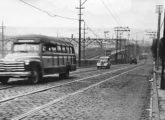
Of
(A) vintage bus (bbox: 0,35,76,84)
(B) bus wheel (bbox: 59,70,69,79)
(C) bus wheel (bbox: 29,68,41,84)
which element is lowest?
(B) bus wheel (bbox: 59,70,69,79)

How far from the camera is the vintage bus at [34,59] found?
630 inches

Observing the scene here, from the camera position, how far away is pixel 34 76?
16.9m

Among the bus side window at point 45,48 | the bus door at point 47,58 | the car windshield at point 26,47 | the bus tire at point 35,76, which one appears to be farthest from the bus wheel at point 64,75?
the car windshield at point 26,47

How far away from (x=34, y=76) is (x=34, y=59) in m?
0.93

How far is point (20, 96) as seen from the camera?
38.1 feet

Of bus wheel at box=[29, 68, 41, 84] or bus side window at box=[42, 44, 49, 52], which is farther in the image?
bus side window at box=[42, 44, 49, 52]

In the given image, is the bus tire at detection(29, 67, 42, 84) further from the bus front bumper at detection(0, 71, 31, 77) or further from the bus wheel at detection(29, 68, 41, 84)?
the bus front bumper at detection(0, 71, 31, 77)

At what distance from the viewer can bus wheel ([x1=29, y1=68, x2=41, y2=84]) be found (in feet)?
54.6

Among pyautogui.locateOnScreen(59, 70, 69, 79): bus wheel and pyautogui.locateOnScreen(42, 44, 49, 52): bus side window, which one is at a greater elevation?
pyautogui.locateOnScreen(42, 44, 49, 52): bus side window

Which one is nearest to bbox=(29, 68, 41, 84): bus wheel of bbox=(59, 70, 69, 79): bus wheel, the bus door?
the bus door

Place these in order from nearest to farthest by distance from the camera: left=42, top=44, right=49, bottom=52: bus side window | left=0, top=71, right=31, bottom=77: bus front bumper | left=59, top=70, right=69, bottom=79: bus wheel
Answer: left=0, top=71, right=31, bottom=77: bus front bumper < left=42, top=44, right=49, bottom=52: bus side window < left=59, top=70, right=69, bottom=79: bus wheel

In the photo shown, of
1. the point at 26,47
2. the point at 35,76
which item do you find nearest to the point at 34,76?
the point at 35,76

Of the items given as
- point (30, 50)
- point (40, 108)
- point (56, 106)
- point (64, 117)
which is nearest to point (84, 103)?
point (56, 106)

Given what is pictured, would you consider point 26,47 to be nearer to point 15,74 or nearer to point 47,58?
point 47,58
